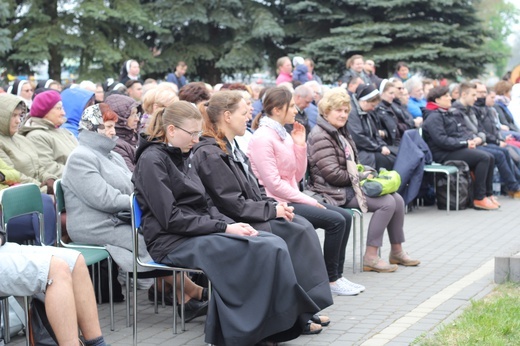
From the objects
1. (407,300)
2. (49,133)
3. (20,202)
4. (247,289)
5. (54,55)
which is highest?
(54,55)

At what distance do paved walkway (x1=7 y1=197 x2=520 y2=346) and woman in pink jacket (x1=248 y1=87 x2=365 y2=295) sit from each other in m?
0.30

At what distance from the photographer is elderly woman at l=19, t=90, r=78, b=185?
26.9 feet

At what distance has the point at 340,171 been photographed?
829 centimetres

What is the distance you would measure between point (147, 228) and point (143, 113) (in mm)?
3832

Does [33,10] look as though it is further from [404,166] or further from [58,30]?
[404,166]

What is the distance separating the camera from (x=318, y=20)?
2577 cm

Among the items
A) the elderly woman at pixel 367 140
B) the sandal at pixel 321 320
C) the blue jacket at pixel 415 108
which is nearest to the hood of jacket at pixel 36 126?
the sandal at pixel 321 320

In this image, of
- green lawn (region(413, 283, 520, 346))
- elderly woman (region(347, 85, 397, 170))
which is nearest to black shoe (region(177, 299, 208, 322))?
green lawn (region(413, 283, 520, 346))

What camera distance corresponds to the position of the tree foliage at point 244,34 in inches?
951

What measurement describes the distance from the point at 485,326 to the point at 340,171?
8.56 feet

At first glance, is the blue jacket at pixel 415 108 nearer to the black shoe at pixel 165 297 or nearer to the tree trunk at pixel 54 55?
the black shoe at pixel 165 297

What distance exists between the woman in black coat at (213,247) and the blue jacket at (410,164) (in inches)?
230

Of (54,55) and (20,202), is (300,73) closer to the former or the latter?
→ (54,55)

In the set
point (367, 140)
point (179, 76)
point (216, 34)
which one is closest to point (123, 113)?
point (367, 140)
